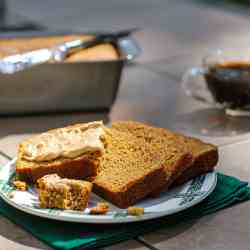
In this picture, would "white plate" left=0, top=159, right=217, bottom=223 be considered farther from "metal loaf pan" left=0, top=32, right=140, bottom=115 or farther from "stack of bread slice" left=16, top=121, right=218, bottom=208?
"metal loaf pan" left=0, top=32, right=140, bottom=115

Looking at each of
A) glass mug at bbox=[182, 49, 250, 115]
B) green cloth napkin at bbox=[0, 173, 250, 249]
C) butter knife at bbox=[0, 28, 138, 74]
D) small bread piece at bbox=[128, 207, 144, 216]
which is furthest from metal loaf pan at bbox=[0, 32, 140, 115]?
small bread piece at bbox=[128, 207, 144, 216]

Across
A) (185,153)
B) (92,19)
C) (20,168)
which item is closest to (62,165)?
(20,168)

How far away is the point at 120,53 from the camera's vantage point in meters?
1.72

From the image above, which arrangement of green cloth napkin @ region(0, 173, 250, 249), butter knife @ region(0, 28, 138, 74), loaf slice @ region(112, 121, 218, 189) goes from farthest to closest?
butter knife @ region(0, 28, 138, 74)
loaf slice @ region(112, 121, 218, 189)
green cloth napkin @ region(0, 173, 250, 249)

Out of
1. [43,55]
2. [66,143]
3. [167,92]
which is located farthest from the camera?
[167,92]

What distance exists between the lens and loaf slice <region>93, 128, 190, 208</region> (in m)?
1.17

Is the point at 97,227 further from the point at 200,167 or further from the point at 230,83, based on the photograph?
the point at 230,83

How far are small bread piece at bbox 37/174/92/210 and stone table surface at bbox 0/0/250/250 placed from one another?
0.20ft

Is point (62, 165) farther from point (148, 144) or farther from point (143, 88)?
point (143, 88)

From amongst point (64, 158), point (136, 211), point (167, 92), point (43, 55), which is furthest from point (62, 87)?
point (136, 211)

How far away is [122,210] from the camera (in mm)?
1160

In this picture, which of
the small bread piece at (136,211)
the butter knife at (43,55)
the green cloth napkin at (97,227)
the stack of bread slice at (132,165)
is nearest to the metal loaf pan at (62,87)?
the butter knife at (43,55)

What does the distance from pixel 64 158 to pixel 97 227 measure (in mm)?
120

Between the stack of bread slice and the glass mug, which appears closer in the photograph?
the stack of bread slice
